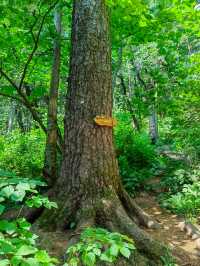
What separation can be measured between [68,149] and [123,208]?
1.15 metres

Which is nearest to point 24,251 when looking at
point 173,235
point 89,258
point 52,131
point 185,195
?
point 89,258

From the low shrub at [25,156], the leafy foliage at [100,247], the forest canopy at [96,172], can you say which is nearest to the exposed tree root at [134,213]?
the forest canopy at [96,172]

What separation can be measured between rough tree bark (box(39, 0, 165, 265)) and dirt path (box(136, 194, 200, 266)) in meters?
0.75

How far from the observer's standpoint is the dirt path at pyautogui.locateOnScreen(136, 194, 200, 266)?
4.41m

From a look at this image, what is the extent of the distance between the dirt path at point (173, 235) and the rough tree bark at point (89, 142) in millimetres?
754

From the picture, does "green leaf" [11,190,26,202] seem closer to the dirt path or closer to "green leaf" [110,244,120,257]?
"green leaf" [110,244,120,257]

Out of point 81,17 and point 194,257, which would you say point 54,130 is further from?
point 194,257

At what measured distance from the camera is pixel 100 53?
483 cm

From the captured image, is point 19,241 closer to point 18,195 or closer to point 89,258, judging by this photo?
point 18,195

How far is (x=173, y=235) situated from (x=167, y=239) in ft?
1.29

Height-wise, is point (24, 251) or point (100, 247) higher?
point (24, 251)

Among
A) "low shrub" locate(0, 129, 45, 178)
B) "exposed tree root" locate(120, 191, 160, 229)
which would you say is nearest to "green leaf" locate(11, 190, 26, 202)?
"exposed tree root" locate(120, 191, 160, 229)

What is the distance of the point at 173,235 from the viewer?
5.34 meters

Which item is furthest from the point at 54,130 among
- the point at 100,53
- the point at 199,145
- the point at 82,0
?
the point at 199,145
